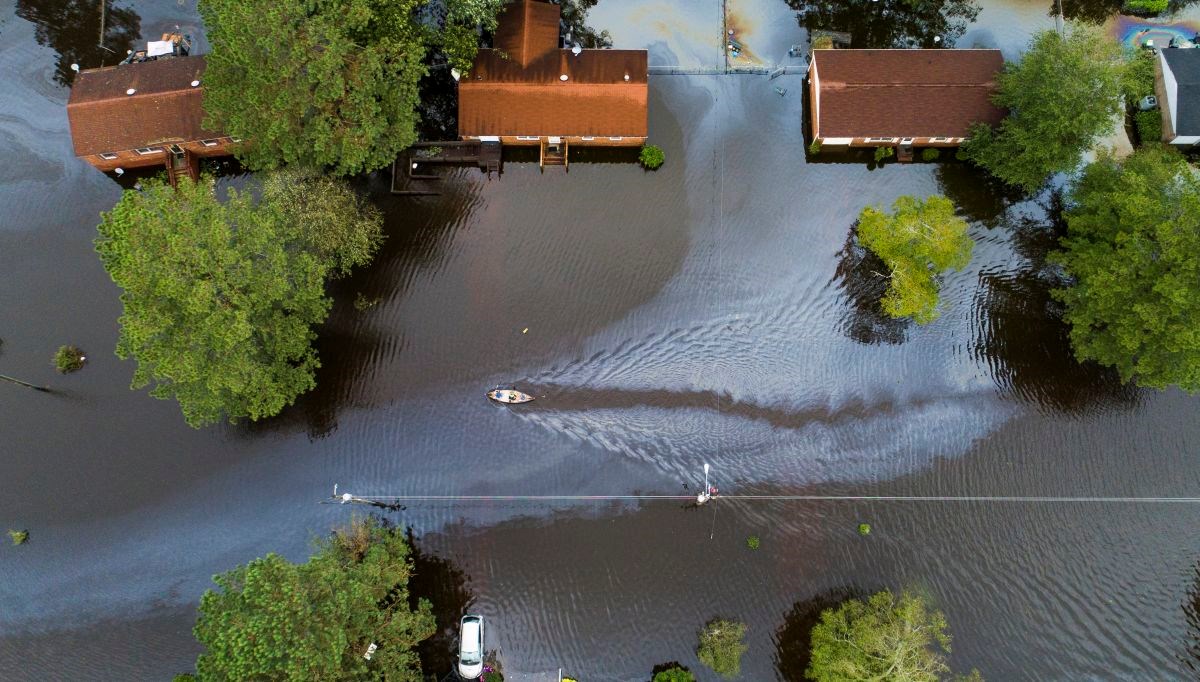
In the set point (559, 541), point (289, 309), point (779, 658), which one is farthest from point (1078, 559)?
point (289, 309)

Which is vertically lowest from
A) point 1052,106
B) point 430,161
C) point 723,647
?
point 723,647

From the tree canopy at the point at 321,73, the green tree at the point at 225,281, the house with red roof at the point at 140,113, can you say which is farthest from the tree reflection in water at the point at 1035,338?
the house with red roof at the point at 140,113

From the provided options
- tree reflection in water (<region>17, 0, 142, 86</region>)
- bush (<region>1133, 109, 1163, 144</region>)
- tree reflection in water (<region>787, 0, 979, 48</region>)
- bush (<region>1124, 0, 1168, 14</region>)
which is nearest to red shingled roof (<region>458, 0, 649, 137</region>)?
tree reflection in water (<region>787, 0, 979, 48</region>)

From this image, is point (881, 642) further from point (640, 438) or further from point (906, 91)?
point (906, 91)

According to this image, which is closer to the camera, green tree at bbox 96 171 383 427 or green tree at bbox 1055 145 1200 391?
green tree at bbox 96 171 383 427

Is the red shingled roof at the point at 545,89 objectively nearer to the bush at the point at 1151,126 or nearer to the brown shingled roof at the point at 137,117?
the brown shingled roof at the point at 137,117

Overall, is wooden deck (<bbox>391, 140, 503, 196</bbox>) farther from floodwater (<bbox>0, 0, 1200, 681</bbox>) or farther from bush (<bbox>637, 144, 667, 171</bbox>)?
bush (<bbox>637, 144, 667, 171</bbox>)

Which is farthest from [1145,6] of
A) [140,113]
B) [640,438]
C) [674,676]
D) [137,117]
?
[137,117]
